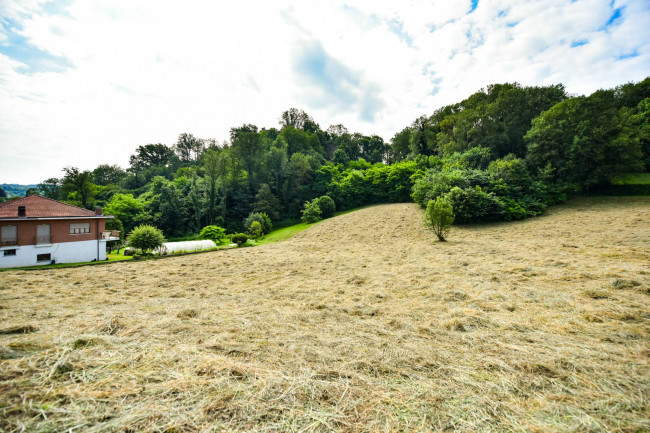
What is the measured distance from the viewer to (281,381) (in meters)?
2.50

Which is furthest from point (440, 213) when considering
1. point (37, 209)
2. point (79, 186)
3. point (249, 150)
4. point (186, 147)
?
point (186, 147)

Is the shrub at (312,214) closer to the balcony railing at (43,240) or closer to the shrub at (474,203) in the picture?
the shrub at (474,203)

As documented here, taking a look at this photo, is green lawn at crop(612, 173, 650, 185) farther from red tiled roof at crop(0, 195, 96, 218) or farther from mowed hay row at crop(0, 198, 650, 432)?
red tiled roof at crop(0, 195, 96, 218)

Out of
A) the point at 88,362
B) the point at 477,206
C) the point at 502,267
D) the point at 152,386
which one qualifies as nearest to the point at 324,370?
the point at 152,386

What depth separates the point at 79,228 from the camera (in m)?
15.8

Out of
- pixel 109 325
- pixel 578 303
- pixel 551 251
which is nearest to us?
pixel 109 325

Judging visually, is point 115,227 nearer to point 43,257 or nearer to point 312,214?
point 43,257

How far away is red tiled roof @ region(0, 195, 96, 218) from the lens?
13500 millimetres

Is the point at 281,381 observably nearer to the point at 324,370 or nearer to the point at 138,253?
the point at 324,370

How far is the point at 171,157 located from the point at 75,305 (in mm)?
63109

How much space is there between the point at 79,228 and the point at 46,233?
1510mm

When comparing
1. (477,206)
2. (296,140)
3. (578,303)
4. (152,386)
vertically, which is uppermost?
(296,140)

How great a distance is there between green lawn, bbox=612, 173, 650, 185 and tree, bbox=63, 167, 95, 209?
191 ft

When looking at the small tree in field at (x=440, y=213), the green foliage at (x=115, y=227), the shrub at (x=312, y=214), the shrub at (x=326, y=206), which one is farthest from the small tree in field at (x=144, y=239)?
the shrub at (x=326, y=206)
